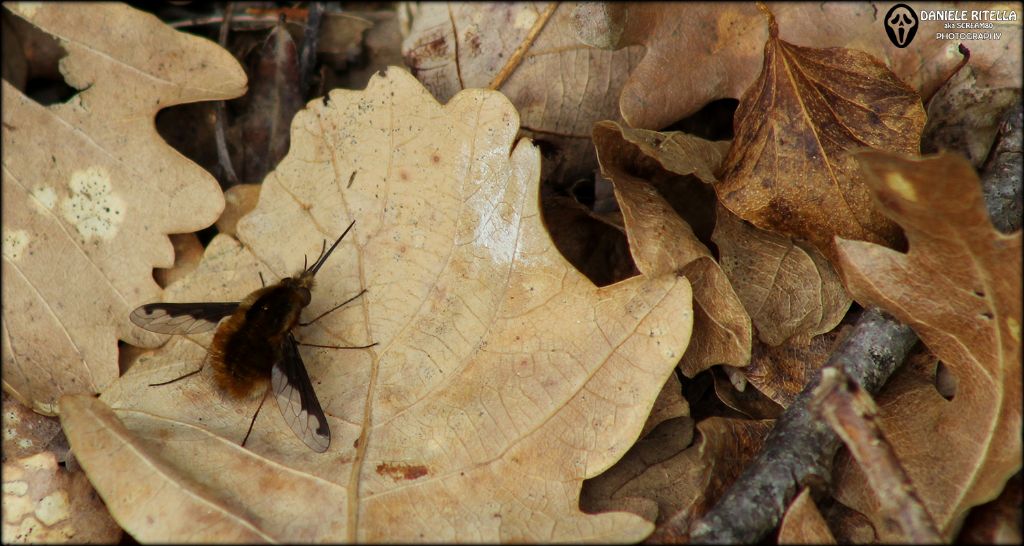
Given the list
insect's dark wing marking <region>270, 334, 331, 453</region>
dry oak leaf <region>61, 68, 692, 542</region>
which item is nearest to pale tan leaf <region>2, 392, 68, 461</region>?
dry oak leaf <region>61, 68, 692, 542</region>

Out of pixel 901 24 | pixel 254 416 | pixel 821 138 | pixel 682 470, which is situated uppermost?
pixel 901 24

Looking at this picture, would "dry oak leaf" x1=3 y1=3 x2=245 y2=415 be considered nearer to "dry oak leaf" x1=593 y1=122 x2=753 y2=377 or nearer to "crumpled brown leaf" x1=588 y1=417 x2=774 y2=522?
"dry oak leaf" x1=593 y1=122 x2=753 y2=377

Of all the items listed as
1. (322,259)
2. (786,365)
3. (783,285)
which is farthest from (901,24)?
(322,259)

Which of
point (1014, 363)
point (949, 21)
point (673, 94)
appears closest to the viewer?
point (1014, 363)

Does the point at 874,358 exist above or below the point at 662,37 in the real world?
below

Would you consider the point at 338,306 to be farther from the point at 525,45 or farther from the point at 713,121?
the point at 713,121

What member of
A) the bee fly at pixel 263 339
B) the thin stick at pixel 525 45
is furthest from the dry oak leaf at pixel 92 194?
the thin stick at pixel 525 45

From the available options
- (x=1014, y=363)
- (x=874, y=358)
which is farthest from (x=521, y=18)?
(x=1014, y=363)

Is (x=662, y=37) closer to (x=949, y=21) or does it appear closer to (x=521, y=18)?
(x=521, y=18)
